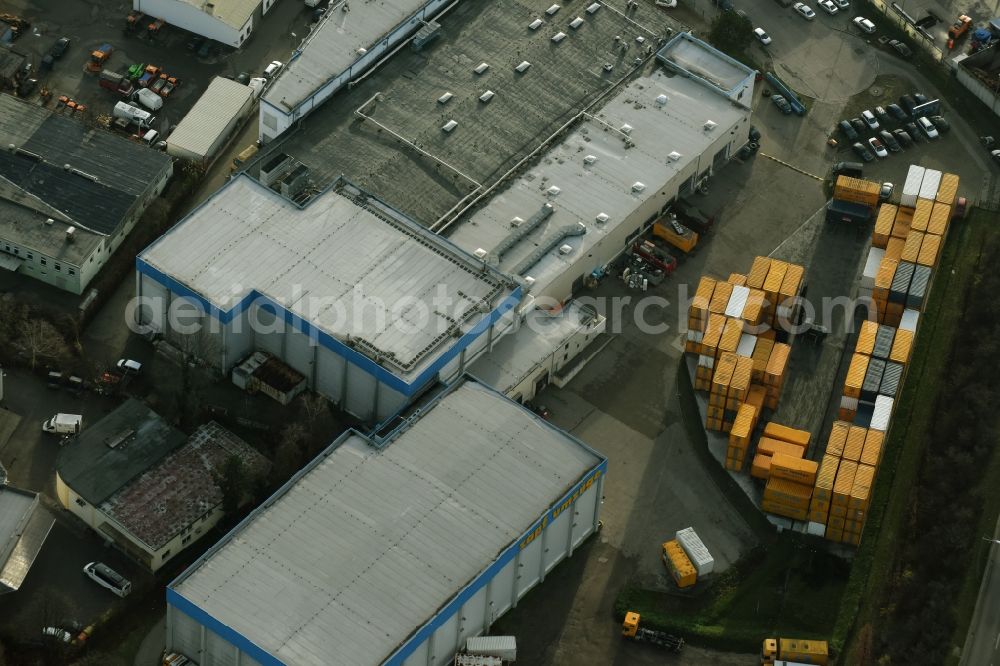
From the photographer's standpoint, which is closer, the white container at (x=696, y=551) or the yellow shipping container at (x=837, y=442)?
the white container at (x=696, y=551)

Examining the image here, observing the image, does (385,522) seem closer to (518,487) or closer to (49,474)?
(518,487)

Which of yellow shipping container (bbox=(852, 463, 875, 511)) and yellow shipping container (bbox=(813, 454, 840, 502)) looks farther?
yellow shipping container (bbox=(813, 454, 840, 502))

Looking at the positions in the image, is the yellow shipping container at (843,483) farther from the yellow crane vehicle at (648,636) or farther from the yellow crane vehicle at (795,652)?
the yellow crane vehicle at (648,636)

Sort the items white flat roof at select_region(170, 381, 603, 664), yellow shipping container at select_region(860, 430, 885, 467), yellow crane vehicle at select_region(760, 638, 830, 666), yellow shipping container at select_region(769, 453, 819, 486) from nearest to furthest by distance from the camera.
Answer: white flat roof at select_region(170, 381, 603, 664) < yellow crane vehicle at select_region(760, 638, 830, 666) < yellow shipping container at select_region(769, 453, 819, 486) < yellow shipping container at select_region(860, 430, 885, 467)

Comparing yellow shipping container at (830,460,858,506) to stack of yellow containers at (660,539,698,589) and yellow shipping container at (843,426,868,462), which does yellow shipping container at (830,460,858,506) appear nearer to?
yellow shipping container at (843,426,868,462)

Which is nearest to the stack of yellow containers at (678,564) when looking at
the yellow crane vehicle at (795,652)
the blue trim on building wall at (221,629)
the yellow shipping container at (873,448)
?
the yellow crane vehicle at (795,652)

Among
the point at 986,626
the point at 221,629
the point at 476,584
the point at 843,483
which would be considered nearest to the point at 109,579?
the point at 221,629

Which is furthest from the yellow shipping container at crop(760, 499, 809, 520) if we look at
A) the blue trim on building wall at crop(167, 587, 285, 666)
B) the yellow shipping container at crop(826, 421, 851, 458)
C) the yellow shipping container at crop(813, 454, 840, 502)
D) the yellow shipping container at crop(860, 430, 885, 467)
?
the blue trim on building wall at crop(167, 587, 285, 666)
